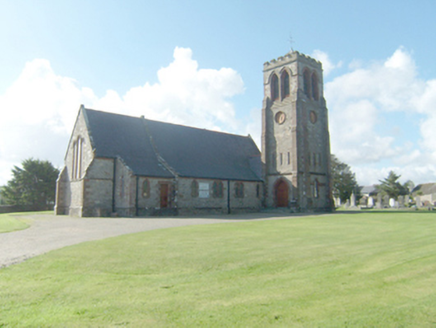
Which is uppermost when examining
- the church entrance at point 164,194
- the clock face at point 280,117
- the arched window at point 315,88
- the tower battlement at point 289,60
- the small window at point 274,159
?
the tower battlement at point 289,60

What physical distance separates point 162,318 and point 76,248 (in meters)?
6.61

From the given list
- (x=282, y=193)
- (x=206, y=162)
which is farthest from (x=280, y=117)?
(x=206, y=162)

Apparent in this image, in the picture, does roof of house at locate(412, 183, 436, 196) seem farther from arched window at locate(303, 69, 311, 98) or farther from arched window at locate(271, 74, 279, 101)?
arched window at locate(271, 74, 279, 101)

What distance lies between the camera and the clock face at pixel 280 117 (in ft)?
127

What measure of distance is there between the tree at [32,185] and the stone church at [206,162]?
1902 centimetres

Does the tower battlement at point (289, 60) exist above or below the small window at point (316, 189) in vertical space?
above

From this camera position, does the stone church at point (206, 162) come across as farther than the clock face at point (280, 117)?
No

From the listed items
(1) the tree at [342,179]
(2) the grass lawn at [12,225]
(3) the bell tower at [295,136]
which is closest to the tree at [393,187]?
(1) the tree at [342,179]

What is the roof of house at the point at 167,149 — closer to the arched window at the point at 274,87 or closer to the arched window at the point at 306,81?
the arched window at the point at 274,87

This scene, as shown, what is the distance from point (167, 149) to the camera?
35.4 m

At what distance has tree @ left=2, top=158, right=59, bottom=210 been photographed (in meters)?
50.9

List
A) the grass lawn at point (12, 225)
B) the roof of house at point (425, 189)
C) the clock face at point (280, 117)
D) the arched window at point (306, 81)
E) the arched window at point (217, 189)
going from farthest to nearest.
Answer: the roof of house at point (425, 189) → the arched window at point (306, 81) → the clock face at point (280, 117) → the arched window at point (217, 189) → the grass lawn at point (12, 225)

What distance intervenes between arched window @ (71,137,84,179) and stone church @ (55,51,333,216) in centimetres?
10

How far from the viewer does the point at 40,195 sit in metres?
51.3
